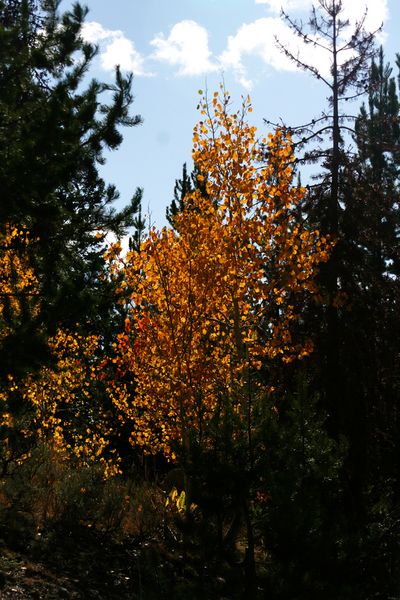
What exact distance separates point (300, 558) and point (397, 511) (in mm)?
2160

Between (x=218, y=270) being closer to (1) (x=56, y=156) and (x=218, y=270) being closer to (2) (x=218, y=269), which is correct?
(2) (x=218, y=269)

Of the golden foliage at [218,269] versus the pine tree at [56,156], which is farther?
the golden foliage at [218,269]

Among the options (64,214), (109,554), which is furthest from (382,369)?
(64,214)

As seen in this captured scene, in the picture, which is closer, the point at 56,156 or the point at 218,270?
the point at 56,156

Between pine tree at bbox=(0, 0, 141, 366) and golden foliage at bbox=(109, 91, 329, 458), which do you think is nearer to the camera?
→ pine tree at bbox=(0, 0, 141, 366)

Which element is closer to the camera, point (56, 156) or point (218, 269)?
point (56, 156)

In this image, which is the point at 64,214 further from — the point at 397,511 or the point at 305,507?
the point at 397,511

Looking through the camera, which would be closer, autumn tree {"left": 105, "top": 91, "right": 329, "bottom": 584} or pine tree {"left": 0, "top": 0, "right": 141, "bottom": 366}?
pine tree {"left": 0, "top": 0, "right": 141, "bottom": 366}

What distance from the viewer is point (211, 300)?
27.0 ft

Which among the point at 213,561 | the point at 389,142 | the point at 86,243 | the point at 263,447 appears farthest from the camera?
the point at 389,142

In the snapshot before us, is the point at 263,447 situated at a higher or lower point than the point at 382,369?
lower

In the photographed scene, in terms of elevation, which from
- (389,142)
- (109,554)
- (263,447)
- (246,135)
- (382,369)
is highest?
(389,142)

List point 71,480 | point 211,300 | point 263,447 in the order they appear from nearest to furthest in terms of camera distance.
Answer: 1. point 263,447
2. point 211,300
3. point 71,480

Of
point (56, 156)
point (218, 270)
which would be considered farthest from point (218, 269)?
point (56, 156)
